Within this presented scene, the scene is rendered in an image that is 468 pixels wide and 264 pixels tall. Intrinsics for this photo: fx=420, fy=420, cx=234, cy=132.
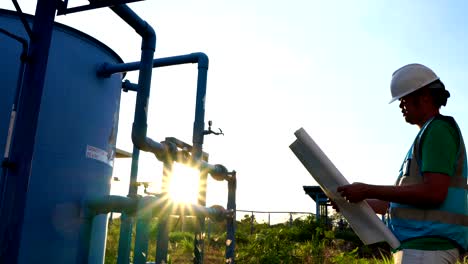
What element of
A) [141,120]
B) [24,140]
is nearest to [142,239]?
[141,120]

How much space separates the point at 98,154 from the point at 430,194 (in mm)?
3094

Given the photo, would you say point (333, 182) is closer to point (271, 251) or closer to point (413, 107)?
point (413, 107)

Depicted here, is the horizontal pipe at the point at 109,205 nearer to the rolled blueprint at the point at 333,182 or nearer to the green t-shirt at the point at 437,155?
the rolled blueprint at the point at 333,182

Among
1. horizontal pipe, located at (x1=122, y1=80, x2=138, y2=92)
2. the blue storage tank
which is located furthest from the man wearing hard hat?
horizontal pipe, located at (x1=122, y1=80, x2=138, y2=92)

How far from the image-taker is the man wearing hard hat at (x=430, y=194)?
180cm

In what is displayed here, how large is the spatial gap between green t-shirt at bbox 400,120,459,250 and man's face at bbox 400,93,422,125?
0.55 ft

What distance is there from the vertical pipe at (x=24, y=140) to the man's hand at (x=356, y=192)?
2012 millimetres

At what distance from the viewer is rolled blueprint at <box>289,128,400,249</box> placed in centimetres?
190

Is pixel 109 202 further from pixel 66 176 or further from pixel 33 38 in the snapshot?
pixel 33 38

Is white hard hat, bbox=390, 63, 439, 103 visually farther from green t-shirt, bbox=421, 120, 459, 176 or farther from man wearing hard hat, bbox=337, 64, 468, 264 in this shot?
green t-shirt, bbox=421, 120, 459, 176

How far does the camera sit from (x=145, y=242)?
148 inches

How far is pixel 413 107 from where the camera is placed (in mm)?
2072

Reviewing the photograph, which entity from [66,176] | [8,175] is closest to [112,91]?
[66,176]

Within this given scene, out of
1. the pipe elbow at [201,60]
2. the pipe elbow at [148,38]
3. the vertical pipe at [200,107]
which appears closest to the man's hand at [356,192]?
the pipe elbow at [148,38]
